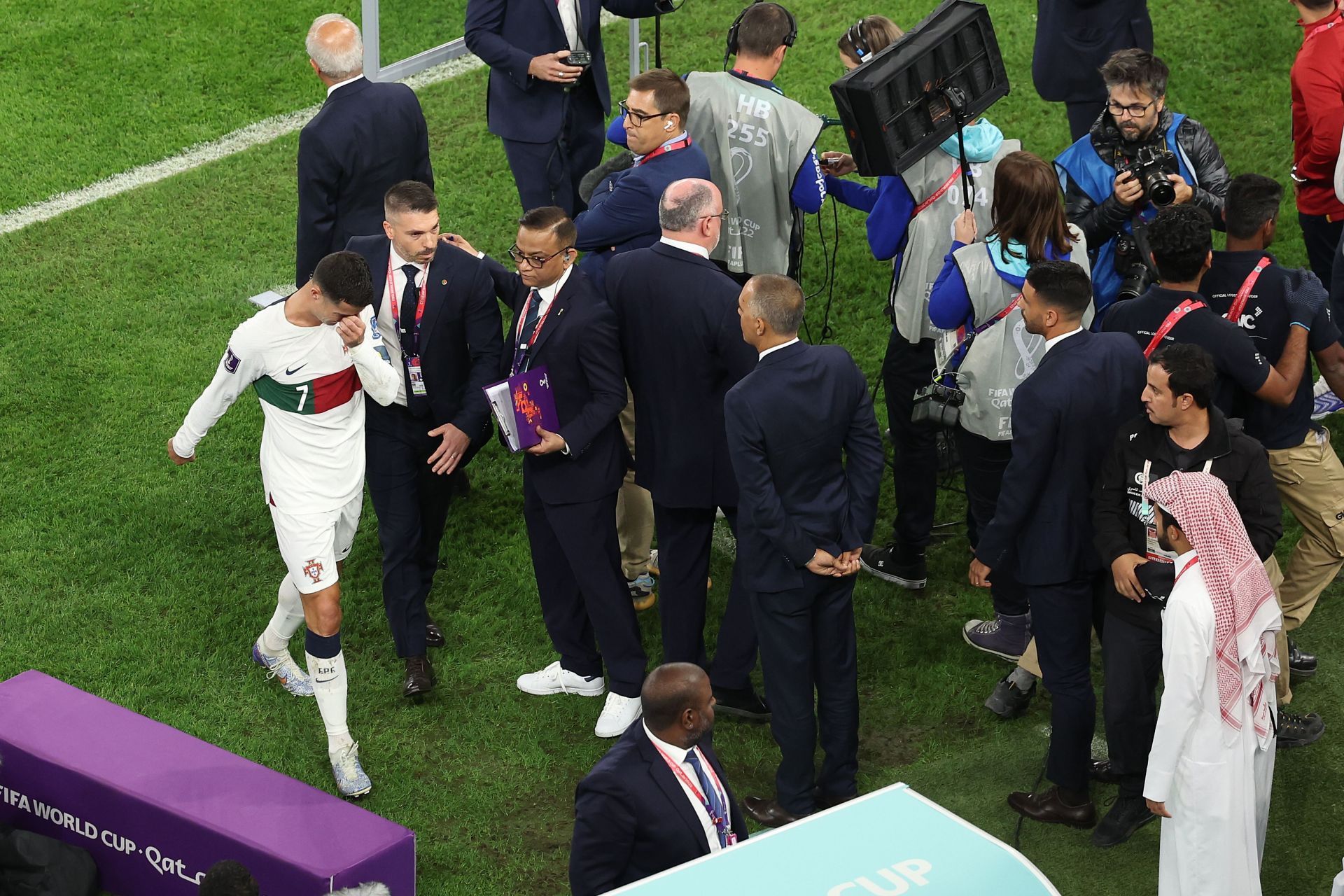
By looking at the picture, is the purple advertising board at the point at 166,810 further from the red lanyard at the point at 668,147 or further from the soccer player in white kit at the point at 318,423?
the red lanyard at the point at 668,147

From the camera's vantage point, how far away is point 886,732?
564 cm

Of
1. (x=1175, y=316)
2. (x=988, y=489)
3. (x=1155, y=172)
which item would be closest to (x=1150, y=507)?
(x=1175, y=316)

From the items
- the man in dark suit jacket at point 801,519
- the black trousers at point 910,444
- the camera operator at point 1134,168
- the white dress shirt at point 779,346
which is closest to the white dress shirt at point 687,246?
the man in dark suit jacket at point 801,519

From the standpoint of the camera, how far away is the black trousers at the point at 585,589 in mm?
5441

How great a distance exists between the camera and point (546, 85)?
7.29 metres

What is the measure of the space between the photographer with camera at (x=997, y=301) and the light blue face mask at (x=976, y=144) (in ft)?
1.11

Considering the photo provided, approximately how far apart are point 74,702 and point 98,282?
3.97m

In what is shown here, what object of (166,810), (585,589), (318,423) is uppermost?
(318,423)

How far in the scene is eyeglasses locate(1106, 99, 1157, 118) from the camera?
225 inches

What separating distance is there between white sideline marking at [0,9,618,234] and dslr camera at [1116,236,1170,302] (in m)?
5.29

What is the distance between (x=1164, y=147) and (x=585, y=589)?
2722 mm

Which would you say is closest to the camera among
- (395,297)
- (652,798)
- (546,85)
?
(652,798)

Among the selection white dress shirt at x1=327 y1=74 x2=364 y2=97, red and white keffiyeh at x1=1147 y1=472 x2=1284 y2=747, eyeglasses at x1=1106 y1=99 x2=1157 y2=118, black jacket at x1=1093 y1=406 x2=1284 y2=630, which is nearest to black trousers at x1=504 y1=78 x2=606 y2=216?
white dress shirt at x1=327 y1=74 x2=364 y2=97

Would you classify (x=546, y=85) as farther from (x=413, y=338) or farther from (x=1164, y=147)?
(x=1164, y=147)
